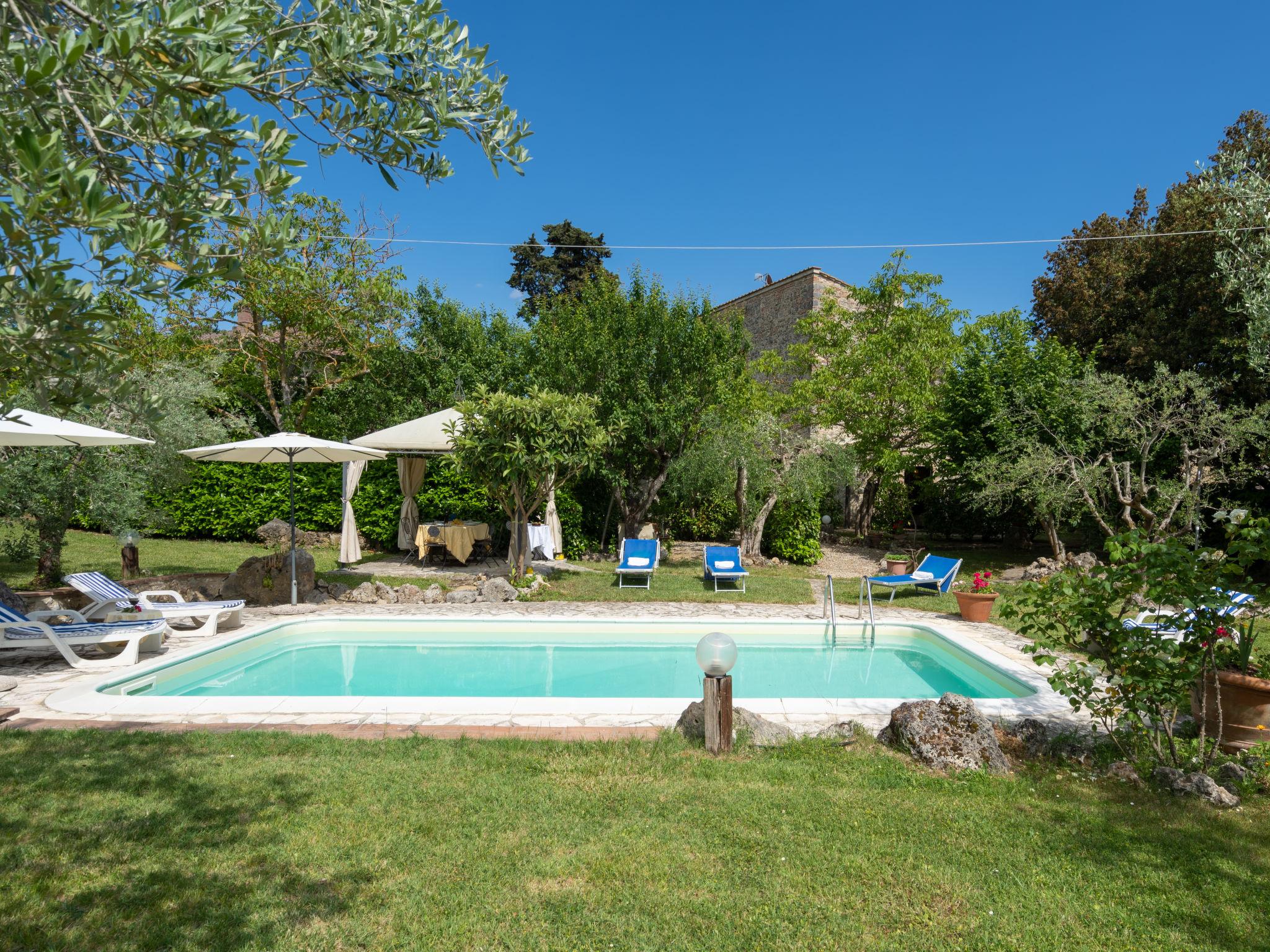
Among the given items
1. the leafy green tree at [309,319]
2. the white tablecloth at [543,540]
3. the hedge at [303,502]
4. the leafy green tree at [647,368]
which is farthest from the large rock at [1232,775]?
the leafy green tree at [309,319]

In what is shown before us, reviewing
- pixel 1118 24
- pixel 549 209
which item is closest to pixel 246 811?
pixel 1118 24

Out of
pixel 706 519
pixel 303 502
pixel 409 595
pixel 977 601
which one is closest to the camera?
pixel 977 601

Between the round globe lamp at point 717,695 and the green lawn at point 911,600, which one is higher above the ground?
the round globe lamp at point 717,695

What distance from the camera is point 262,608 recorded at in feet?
34.0

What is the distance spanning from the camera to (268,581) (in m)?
10.8

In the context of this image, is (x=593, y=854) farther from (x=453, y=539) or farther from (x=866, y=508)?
(x=866, y=508)

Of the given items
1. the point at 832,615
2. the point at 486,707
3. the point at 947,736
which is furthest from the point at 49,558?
the point at 947,736

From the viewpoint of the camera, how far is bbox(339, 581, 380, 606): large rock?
11.0 meters

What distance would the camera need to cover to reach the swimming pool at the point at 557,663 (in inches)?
296

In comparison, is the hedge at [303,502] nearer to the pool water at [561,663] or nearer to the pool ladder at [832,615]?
the pool water at [561,663]

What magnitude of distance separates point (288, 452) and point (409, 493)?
190 inches

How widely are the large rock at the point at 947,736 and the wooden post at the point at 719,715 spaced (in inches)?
47.2

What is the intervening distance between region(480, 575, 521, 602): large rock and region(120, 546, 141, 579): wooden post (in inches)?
215

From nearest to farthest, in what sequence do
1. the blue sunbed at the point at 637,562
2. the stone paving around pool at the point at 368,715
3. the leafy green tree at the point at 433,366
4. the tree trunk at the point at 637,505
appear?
the stone paving around pool at the point at 368,715 < the blue sunbed at the point at 637,562 < the tree trunk at the point at 637,505 < the leafy green tree at the point at 433,366
